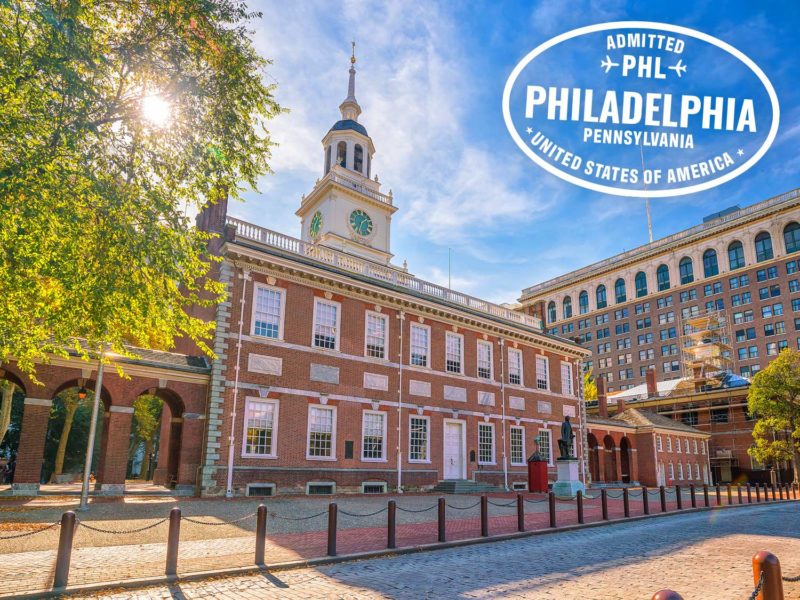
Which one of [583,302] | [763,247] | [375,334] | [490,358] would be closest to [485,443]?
[490,358]

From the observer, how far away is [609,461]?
46219mm

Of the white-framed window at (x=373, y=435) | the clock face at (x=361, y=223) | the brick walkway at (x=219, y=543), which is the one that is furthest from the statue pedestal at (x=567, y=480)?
the clock face at (x=361, y=223)

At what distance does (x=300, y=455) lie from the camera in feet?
77.3

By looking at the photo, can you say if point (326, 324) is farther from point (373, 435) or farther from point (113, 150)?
point (113, 150)

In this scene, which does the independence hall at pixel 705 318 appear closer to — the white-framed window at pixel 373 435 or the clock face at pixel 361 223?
the clock face at pixel 361 223

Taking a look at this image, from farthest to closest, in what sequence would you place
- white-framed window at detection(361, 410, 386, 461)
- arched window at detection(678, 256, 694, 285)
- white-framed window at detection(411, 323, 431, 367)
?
arched window at detection(678, 256, 694, 285)
white-framed window at detection(411, 323, 431, 367)
white-framed window at detection(361, 410, 386, 461)

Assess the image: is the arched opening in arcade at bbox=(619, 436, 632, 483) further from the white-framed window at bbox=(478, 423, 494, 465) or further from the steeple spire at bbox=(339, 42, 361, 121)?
the steeple spire at bbox=(339, 42, 361, 121)

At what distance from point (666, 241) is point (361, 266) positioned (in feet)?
231

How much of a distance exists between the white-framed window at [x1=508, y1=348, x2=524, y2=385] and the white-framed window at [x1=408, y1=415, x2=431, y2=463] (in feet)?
24.8

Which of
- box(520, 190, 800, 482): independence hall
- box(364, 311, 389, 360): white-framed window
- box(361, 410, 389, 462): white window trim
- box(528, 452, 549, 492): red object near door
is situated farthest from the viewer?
box(520, 190, 800, 482): independence hall

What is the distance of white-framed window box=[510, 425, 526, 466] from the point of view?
3284 centimetres

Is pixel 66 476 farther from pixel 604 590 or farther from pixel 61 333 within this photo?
pixel 604 590

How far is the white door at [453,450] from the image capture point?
96.7 feet

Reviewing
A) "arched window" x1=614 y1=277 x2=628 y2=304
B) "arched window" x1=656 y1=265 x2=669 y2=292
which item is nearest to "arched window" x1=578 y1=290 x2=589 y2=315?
"arched window" x1=614 y1=277 x2=628 y2=304
